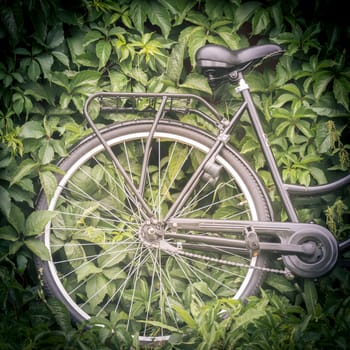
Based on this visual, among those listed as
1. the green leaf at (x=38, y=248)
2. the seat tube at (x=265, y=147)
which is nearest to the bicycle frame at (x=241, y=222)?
the seat tube at (x=265, y=147)

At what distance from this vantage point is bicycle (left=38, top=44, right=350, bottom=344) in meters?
3.03

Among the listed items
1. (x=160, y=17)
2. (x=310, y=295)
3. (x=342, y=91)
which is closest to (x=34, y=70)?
(x=160, y=17)

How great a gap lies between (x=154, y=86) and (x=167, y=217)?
2.71 ft

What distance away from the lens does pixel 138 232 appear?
3109 millimetres

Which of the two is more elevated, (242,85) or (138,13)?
(138,13)

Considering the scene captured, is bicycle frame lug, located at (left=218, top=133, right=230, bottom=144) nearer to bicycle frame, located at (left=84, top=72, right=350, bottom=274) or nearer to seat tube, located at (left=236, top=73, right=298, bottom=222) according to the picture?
bicycle frame, located at (left=84, top=72, right=350, bottom=274)

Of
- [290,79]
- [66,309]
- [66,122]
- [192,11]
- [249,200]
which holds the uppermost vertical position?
[192,11]

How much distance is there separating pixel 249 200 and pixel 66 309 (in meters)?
1.19

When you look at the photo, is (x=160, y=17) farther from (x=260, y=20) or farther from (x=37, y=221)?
(x=37, y=221)

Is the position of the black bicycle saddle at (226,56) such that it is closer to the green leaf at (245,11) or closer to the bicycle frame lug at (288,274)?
the green leaf at (245,11)

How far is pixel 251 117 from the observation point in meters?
3.08

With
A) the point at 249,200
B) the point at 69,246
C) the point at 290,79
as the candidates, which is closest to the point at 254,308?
the point at 249,200

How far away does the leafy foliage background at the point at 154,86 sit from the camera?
313 cm

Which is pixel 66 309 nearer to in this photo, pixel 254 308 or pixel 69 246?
pixel 69 246
